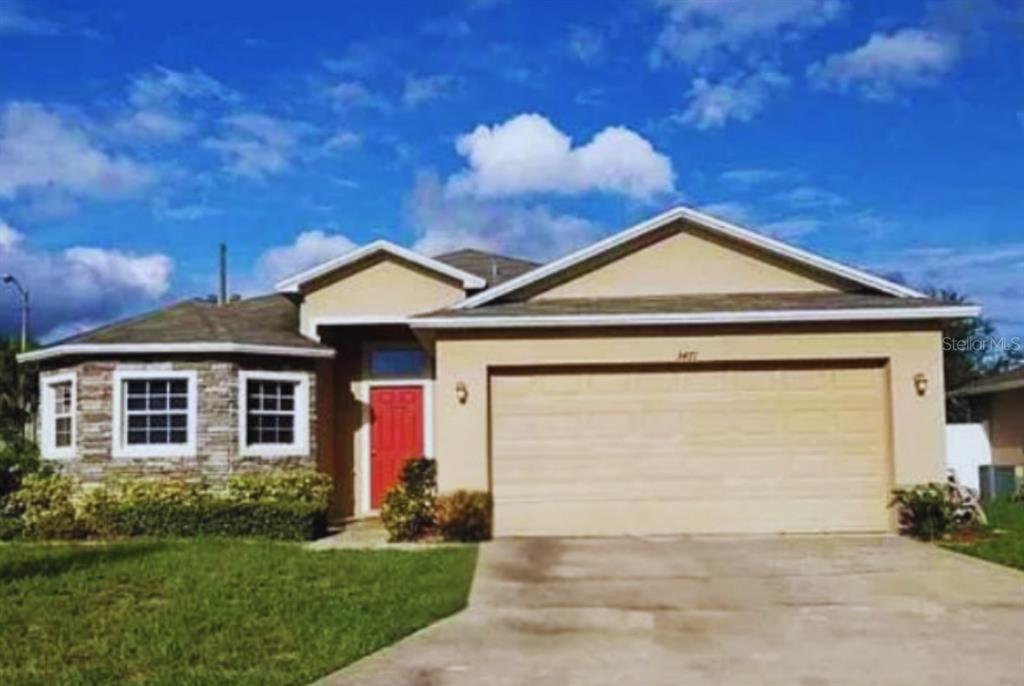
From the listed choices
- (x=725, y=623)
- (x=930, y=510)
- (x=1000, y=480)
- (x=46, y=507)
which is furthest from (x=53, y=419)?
(x=1000, y=480)

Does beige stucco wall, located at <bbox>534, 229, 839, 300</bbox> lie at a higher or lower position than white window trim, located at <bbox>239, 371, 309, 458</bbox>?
higher

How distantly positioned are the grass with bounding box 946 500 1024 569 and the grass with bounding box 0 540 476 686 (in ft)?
19.7

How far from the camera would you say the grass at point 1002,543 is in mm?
12789

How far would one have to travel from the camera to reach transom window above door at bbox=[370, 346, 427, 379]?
19750 millimetres

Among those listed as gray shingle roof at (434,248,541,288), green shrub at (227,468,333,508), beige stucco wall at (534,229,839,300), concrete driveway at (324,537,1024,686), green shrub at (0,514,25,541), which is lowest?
concrete driveway at (324,537,1024,686)

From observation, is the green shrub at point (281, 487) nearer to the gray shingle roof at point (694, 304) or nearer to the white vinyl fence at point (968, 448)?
the gray shingle roof at point (694, 304)

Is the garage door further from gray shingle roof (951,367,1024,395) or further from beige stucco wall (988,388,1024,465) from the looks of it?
beige stucco wall (988,388,1024,465)

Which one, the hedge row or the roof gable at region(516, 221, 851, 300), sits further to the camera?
the roof gable at region(516, 221, 851, 300)

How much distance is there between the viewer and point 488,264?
75.9ft

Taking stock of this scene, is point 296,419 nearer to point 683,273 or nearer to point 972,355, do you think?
point 683,273

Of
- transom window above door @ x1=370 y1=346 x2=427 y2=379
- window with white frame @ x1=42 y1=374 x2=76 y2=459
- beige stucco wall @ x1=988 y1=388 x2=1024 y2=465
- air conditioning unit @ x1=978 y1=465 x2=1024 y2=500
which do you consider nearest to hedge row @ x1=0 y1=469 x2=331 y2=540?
window with white frame @ x1=42 y1=374 x2=76 y2=459

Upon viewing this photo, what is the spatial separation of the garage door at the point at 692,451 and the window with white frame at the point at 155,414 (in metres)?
5.13

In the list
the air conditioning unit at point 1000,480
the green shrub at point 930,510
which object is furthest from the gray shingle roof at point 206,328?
the air conditioning unit at point 1000,480

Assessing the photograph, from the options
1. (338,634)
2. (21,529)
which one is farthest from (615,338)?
(21,529)
